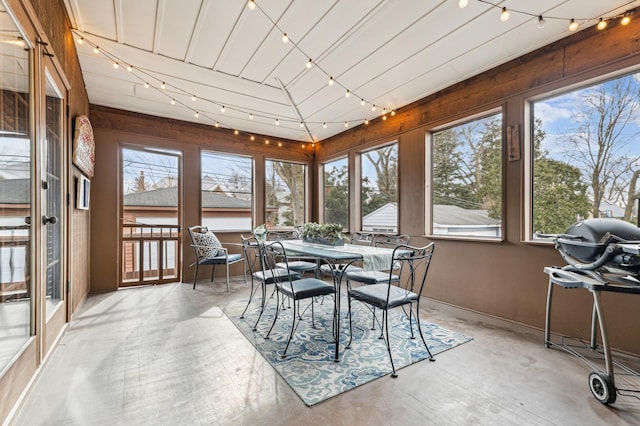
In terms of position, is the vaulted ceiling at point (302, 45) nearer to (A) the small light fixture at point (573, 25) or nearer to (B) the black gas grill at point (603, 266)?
(A) the small light fixture at point (573, 25)

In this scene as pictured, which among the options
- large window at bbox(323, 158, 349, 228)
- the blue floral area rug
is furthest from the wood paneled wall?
the blue floral area rug

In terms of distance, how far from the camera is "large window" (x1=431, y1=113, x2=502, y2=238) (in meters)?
3.04

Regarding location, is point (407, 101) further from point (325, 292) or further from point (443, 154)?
point (325, 292)

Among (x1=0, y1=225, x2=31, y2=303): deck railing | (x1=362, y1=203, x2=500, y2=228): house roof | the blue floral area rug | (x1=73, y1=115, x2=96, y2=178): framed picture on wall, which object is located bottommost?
the blue floral area rug

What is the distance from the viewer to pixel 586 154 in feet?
8.18

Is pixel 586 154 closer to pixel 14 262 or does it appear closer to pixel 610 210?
pixel 610 210

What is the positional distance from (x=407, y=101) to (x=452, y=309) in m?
2.71

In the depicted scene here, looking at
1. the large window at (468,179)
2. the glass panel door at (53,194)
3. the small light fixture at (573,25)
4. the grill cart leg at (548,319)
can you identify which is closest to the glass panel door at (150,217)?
the glass panel door at (53,194)

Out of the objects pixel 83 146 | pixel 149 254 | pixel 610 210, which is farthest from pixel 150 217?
pixel 610 210

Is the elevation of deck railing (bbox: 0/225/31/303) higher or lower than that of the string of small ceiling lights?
lower

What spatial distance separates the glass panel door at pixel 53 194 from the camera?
2.01m

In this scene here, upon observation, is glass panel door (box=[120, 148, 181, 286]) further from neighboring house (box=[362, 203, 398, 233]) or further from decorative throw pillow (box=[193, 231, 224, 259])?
neighboring house (box=[362, 203, 398, 233])

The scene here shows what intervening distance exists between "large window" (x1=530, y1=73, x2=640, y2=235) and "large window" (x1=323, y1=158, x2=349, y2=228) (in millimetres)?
2899

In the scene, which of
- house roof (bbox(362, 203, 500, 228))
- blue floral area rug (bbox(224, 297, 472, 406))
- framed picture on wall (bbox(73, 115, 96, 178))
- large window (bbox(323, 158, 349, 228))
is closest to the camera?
blue floral area rug (bbox(224, 297, 472, 406))
